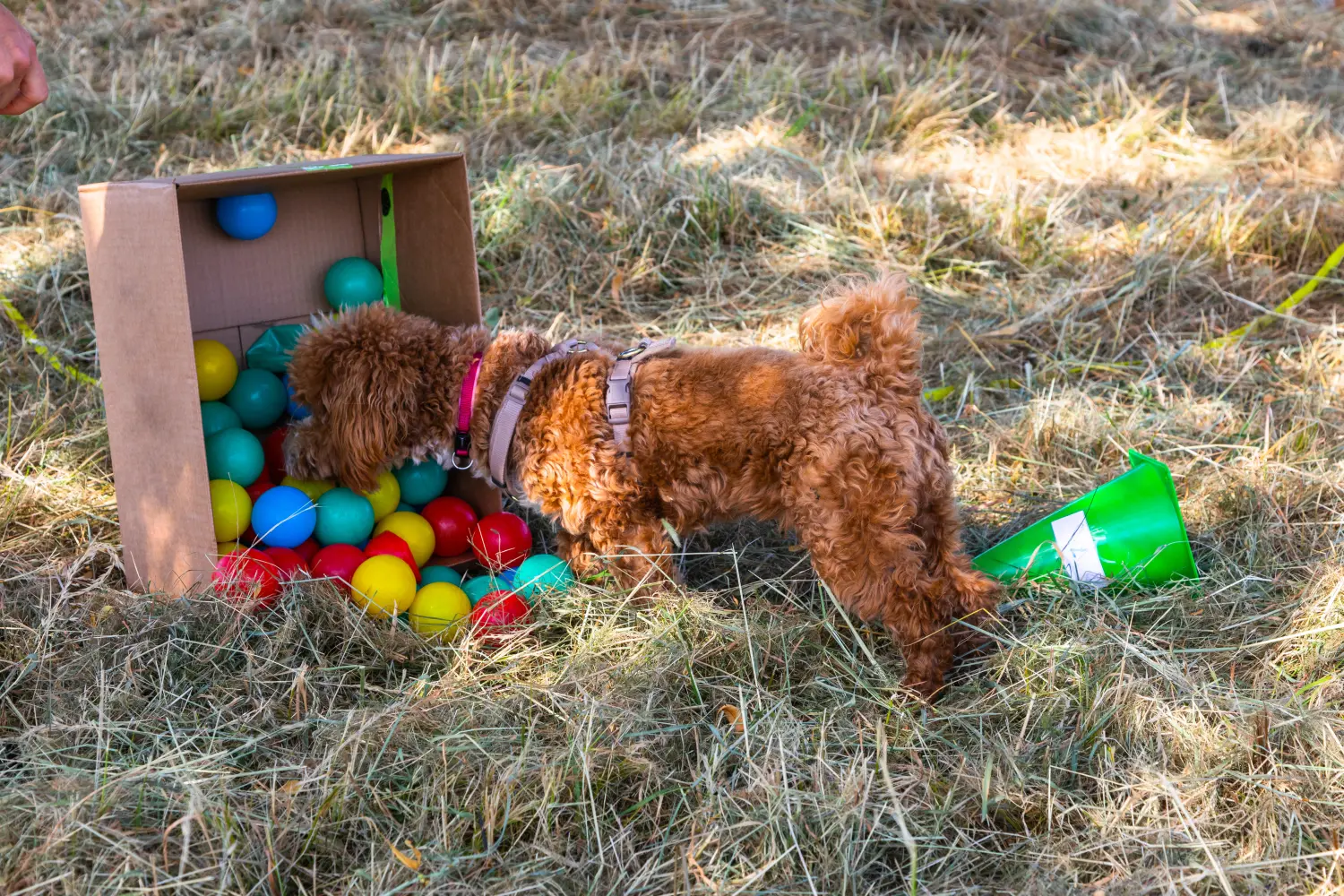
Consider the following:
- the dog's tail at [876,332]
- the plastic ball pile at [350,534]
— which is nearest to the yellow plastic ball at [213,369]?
the plastic ball pile at [350,534]

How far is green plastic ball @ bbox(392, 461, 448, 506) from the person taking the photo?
A: 3.83 metres

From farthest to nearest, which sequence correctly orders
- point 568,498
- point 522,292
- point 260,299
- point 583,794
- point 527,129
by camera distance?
point 527,129, point 522,292, point 260,299, point 568,498, point 583,794

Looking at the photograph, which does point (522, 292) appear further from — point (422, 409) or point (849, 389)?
point (849, 389)

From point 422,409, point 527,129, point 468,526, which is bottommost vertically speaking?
point 468,526

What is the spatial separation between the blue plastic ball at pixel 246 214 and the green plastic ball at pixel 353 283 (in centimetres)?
32

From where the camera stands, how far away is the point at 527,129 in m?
6.03

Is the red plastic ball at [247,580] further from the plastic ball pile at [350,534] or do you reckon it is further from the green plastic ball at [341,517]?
the green plastic ball at [341,517]

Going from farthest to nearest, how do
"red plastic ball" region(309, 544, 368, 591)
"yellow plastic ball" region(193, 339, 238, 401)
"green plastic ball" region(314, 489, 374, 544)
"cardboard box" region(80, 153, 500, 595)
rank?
"yellow plastic ball" region(193, 339, 238, 401), "green plastic ball" region(314, 489, 374, 544), "red plastic ball" region(309, 544, 368, 591), "cardboard box" region(80, 153, 500, 595)

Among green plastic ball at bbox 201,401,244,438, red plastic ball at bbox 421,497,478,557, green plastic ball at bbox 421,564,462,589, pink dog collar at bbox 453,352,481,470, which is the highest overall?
pink dog collar at bbox 453,352,481,470

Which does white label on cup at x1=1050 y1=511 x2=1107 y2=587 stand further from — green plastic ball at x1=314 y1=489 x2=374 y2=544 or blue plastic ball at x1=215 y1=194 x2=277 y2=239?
blue plastic ball at x1=215 y1=194 x2=277 y2=239

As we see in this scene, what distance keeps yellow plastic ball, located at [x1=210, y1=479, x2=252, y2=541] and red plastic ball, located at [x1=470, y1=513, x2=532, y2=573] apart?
75 centimetres

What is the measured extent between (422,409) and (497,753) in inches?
48.1

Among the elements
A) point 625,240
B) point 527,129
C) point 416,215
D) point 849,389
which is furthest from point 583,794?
point 527,129

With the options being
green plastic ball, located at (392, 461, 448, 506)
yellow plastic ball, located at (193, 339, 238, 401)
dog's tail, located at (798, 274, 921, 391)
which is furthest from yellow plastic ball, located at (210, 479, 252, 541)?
dog's tail, located at (798, 274, 921, 391)
